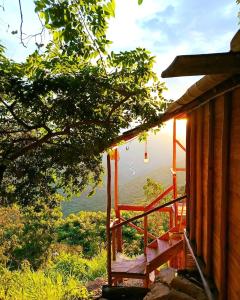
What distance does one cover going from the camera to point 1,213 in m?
15.8

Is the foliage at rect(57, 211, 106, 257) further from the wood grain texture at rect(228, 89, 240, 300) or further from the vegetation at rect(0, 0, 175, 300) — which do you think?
the wood grain texture at rect(228, 89, 240, 300)

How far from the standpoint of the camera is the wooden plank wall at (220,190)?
10.8 ft

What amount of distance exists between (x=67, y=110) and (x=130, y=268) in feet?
14.6

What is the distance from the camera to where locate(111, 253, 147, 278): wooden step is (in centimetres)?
784

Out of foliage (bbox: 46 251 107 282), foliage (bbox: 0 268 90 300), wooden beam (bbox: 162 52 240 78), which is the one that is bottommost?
foliage (bbox: 46 251 107 282)

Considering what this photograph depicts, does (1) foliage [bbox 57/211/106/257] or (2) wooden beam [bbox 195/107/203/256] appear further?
(1) foliage [bbox 57/211/106/257]

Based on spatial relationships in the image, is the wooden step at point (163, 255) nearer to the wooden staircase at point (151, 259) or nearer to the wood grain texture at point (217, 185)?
the wooden staircase at point (151, 259)

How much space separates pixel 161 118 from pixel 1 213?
11828 mm

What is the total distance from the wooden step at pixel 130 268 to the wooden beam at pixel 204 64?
628cm

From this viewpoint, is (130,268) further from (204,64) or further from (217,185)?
(204,64)

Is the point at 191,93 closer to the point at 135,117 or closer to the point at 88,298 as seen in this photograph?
the point at 135,117

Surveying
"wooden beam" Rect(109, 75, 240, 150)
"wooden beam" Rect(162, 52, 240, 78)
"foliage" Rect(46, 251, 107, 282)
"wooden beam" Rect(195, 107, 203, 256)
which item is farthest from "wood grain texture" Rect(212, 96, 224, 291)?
"foliage" Rect(46, 251, 107, 282)

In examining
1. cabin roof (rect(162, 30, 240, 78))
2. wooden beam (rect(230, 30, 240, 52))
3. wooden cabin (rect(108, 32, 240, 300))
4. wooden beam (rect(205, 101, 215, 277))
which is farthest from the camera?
wooden beam (rect(205, 101, 215, 277))

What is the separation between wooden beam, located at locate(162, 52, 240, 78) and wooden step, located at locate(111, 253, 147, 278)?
20.6 feet
